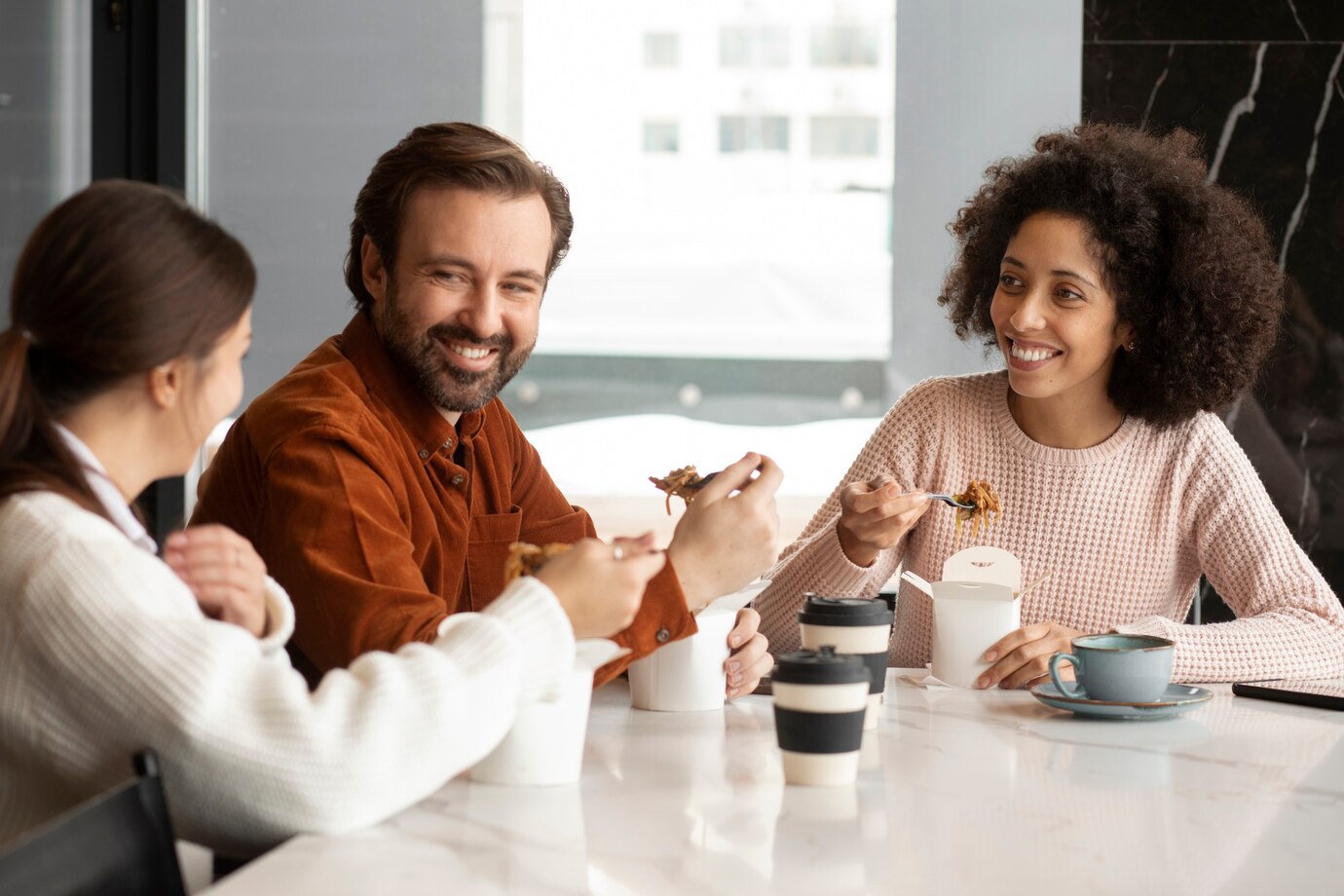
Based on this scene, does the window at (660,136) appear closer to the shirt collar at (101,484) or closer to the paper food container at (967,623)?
the paper food container at (967,623)

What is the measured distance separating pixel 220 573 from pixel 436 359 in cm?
61

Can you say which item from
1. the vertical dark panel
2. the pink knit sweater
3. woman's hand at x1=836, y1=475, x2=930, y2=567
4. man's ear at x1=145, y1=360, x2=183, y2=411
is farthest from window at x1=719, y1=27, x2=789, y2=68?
man's ear at x1=145, y1=360, x2=183, y2=411

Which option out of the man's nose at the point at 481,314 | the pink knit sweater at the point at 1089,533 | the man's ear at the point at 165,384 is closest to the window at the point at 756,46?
the pink knit sweater at the point at 1089,533

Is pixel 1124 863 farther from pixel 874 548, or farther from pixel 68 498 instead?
pixel 874 548

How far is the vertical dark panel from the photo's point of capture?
366 centimetres

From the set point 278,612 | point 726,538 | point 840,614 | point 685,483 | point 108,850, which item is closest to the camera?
point 108,850

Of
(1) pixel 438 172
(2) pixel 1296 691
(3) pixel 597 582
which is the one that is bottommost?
(2) pixel 1296 691

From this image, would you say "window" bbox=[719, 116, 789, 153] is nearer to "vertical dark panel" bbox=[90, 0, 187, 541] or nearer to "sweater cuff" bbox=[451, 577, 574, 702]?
"vertical dark panel" bbox=[90, 0, 187, 541]

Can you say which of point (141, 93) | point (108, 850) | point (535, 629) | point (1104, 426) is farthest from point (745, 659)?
point (141, 93)

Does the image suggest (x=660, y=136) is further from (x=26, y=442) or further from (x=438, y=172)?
(x=26, y=442)

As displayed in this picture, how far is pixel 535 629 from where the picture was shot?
117 cm

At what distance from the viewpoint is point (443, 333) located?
1799 mm

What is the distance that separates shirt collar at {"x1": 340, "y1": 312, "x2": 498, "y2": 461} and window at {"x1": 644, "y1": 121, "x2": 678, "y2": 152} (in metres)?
1.98

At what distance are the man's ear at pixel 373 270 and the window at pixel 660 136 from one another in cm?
185
